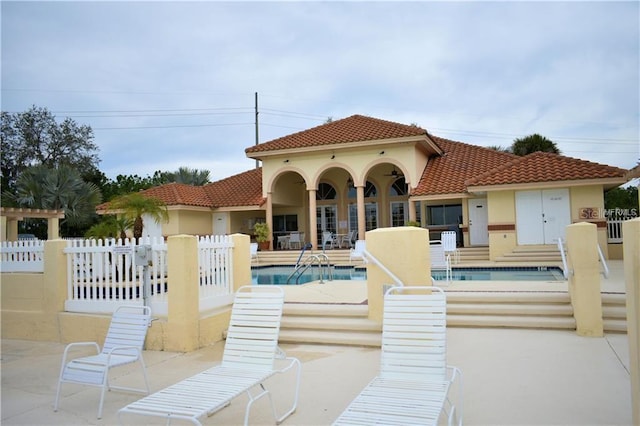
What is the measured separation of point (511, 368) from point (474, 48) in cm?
1379

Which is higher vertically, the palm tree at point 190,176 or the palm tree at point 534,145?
the palm tree at point 534,145

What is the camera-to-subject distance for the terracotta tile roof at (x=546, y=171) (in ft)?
56.0

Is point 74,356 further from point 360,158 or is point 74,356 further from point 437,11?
point 360,158

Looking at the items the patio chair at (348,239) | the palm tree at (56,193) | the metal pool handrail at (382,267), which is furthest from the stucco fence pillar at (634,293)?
the palm tree at (56,193)

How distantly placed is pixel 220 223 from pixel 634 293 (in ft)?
80.0

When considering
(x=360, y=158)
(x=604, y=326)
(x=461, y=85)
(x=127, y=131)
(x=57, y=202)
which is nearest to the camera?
(x=604, y=326)

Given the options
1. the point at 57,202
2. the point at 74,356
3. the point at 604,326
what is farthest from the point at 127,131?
the point at 604,326

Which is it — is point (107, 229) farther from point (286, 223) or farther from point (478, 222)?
point (478, 222)

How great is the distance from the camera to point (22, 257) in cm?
888

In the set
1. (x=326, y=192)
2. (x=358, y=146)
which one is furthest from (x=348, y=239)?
(x=358, y=146)

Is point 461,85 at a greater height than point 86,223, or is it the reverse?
point 461,85

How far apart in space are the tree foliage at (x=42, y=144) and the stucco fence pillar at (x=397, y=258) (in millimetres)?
34974

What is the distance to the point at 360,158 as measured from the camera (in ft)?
73.3

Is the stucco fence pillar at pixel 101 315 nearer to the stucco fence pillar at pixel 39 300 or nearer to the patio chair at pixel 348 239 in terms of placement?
the stucco fence pillar at pixel 39 300
